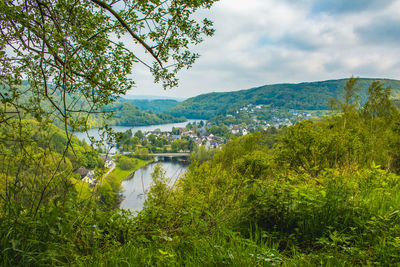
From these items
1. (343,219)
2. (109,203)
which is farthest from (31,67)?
(343,219)

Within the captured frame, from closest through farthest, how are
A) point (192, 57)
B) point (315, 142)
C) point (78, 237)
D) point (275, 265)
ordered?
1. point (275, 265)
2. point (78, 237)
3. point (192, 57)
4. point (315, 142)

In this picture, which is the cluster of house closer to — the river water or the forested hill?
the river water

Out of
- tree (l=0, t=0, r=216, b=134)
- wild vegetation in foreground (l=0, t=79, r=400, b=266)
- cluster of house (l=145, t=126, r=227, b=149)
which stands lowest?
cluster of house (l=145, t=126, r=227, b=149)

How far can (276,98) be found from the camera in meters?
141

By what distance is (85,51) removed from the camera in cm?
263

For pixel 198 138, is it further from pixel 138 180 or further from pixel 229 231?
pixel 229 231

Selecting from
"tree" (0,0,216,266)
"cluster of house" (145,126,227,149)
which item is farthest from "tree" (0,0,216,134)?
"cluster of house" (145,126,227,149)

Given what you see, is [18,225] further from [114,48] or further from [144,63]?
[114,48]

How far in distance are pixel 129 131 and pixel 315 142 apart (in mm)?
4482

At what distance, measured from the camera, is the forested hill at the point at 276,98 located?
118 metres

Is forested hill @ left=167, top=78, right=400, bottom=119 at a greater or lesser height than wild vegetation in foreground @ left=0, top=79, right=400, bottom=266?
greater

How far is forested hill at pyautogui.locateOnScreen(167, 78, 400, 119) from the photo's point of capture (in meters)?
118

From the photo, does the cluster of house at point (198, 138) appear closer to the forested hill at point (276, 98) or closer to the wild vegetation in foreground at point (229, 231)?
the wild vegetation in foreground at point (229, 231)

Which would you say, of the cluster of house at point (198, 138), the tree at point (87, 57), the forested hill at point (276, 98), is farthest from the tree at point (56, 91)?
the forested hill at point (276, 98)
